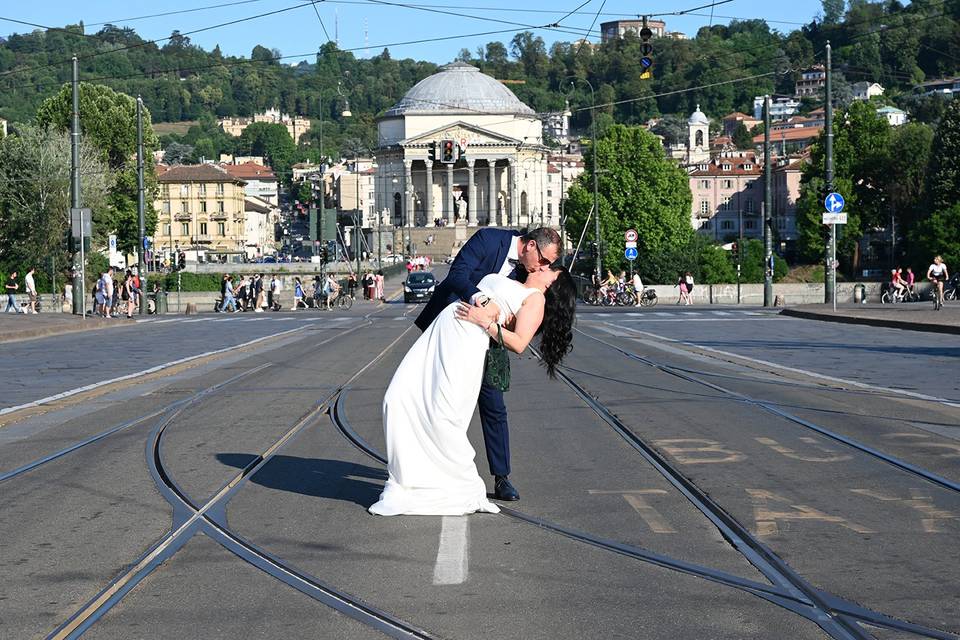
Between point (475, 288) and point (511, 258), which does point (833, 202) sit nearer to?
point (511, 258)

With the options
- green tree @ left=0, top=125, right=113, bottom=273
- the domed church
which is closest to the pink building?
the domed church

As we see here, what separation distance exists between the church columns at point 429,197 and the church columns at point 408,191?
1907mm

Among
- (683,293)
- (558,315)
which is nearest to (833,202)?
(683,293)

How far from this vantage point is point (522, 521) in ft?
27.5

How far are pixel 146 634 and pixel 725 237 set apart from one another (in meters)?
164

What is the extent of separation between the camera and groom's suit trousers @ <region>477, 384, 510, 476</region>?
357 inches

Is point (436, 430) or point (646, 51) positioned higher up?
point (646, 51)

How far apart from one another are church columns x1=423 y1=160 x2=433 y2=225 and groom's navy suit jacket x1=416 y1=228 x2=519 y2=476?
150130 millimetres

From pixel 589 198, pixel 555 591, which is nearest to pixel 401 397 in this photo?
pixel 555 591

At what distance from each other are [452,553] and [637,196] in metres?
96.1

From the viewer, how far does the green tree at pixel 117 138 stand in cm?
8806

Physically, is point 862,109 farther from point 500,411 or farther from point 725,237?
point 500,411

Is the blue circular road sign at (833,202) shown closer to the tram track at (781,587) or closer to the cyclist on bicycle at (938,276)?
the cyclist on bicycle at (938,276)

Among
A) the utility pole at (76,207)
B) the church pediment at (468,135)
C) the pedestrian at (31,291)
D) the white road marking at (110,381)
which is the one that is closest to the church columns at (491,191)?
the church pediment at (468,135)
